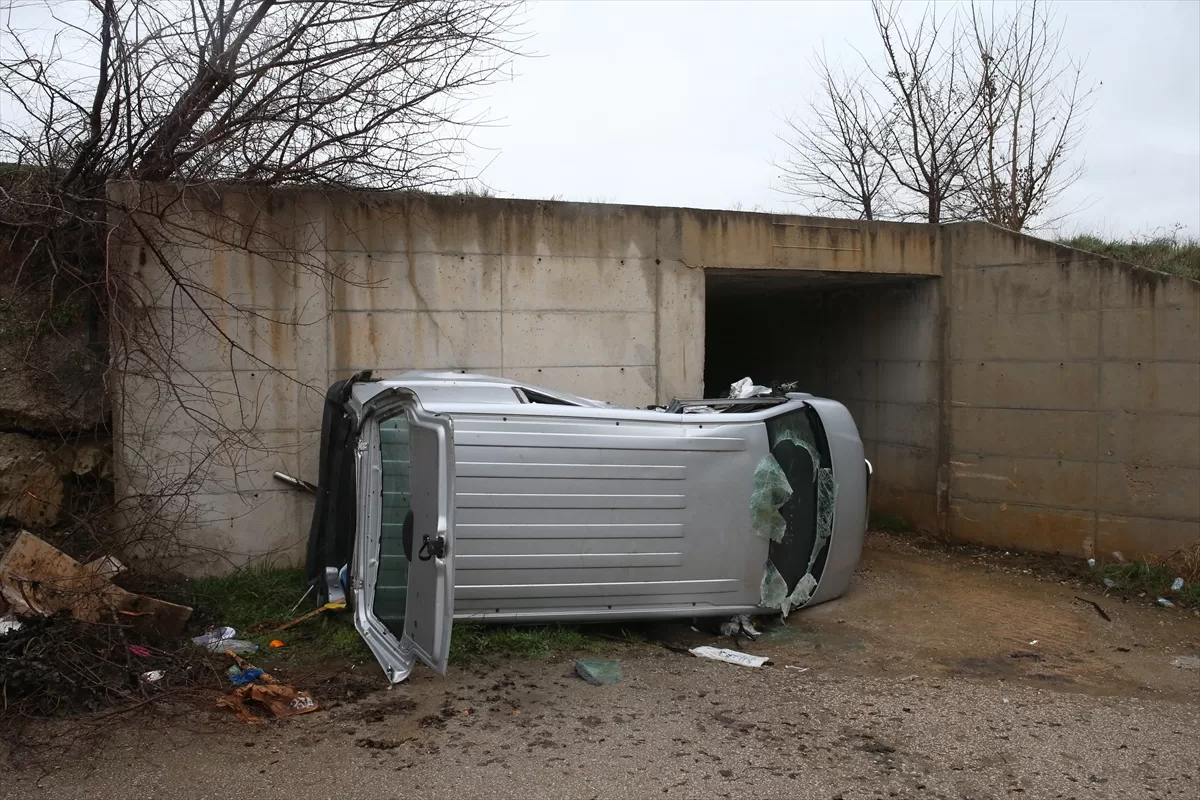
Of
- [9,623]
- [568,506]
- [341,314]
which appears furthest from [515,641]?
[341,314]

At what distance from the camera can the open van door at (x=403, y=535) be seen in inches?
143

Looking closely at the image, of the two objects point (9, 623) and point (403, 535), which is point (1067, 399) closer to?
point (403, 535)

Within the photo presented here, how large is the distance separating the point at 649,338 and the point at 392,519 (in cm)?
312

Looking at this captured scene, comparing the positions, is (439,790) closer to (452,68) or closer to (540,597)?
(540,597)

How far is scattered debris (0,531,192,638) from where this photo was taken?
4203mm

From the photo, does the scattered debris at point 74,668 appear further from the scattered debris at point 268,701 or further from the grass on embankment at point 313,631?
the grass on embankment at point 313,631

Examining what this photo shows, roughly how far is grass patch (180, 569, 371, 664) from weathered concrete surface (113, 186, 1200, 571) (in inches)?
11.4

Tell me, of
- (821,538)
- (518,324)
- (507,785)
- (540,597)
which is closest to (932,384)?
(821,538)

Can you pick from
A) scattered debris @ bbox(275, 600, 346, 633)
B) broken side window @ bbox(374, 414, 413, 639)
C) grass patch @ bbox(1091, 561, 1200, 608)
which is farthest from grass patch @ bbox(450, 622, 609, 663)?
grass patch @ bbox(1091, 561, 1200, 608)

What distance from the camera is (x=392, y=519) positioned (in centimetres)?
469

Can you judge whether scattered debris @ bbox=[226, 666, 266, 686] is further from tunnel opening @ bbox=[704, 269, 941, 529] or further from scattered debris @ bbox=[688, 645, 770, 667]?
tunnel opening @ bbox=[704, 269, 941, 529]

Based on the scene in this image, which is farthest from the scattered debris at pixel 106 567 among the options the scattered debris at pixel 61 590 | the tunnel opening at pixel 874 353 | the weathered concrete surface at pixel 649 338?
the tunnel opening at pixel 874 353

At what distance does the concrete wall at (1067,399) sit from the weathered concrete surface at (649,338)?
17 mm

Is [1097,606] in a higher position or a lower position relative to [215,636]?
lower
